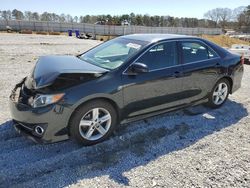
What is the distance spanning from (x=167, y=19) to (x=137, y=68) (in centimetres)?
10147

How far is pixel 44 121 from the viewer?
10.0 feet

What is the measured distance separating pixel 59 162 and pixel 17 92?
50.5 inches

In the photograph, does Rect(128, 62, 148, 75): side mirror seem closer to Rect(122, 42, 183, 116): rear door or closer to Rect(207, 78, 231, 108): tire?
Rect(122, 42, 183, 116): rear door

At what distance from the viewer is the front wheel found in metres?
4.90

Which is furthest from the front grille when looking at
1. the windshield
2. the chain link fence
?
the chain link fence

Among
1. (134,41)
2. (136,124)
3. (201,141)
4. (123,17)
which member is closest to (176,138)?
(201,141)

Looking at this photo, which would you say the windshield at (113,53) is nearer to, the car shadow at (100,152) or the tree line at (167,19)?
the car shadow at (100,152)

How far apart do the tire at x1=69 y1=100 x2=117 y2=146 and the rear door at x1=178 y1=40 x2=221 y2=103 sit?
62.5 inches

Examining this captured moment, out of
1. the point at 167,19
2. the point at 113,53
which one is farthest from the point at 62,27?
the point at 167,19

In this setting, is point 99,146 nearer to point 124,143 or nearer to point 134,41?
point 124,143

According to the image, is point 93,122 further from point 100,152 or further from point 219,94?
point 219,94

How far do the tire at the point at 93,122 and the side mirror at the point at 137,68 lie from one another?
599 mm

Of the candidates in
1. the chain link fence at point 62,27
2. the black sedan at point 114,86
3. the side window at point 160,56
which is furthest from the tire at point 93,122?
the chain link fence at point 62,27

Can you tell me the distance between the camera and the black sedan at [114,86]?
313 cm
